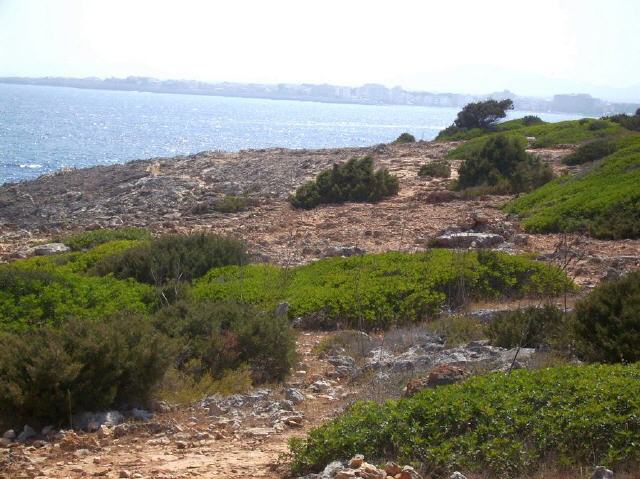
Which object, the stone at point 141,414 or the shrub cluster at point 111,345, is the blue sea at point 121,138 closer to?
the shrub cluster at point 111,345

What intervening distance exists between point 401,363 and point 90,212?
18.0m

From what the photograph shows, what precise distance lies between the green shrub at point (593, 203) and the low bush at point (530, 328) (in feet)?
23.1

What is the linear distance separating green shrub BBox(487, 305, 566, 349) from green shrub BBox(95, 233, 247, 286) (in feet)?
18.5

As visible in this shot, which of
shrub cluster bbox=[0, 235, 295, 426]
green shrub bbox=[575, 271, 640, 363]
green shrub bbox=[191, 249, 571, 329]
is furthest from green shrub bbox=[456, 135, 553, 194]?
green shrub bbox=[575, 271, 640, 363]

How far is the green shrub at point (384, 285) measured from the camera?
11.4 m

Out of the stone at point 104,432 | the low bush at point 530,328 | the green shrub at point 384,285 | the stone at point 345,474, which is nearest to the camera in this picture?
the stone at point 345,474

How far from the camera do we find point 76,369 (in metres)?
6.88

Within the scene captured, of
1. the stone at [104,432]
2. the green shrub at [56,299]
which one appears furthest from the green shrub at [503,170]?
the stone at [104,432]

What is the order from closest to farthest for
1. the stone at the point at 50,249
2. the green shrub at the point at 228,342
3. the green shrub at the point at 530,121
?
the green shrub at the point at 228,342, the stone at the point at 50,249, the green shrub at the point at 530,121

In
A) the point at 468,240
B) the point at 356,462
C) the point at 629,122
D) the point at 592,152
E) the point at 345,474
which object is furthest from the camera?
the point at 629,122

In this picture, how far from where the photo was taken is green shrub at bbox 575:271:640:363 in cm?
776

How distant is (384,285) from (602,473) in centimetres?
708

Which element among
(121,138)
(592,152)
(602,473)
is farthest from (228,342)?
(121,138)

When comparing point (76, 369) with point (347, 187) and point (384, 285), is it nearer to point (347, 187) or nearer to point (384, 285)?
point (384, 285)
